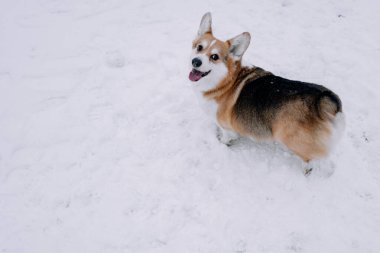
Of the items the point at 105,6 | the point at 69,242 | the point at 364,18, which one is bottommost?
the point at 69,242

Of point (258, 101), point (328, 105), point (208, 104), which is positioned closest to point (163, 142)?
point (208, 104)

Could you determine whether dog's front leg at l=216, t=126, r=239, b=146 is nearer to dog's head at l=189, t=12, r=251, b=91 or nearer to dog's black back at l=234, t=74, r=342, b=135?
dog's black back at l=234, t=74, r=342, b=135

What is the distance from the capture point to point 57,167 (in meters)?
3.55

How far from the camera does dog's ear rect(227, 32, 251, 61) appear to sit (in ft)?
10.1

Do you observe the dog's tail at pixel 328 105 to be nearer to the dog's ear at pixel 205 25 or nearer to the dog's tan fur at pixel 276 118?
the dog's tan fur at pixel 276 118

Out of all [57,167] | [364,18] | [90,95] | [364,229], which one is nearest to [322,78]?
[364,18]

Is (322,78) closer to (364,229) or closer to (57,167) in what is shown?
(364,229)

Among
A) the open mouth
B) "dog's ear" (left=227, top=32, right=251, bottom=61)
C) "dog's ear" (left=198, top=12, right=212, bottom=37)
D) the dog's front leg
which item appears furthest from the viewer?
the dog's front leg

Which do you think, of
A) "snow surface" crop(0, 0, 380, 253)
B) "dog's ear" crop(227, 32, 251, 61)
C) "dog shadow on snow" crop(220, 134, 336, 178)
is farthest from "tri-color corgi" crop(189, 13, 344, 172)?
"snow surface" crop(0, 0, 380, 253)

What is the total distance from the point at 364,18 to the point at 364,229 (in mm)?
3554

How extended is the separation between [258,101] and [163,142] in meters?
1.27

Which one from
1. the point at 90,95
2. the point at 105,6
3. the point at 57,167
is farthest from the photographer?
the point at 105,6

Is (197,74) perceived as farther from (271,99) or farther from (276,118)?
(276,118)

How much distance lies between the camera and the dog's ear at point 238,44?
3080 millimetres
